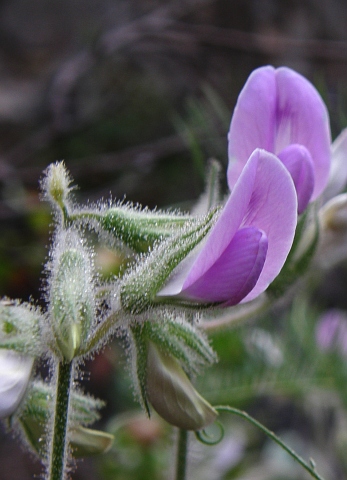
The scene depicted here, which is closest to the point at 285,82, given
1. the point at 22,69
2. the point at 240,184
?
the point at 240,184

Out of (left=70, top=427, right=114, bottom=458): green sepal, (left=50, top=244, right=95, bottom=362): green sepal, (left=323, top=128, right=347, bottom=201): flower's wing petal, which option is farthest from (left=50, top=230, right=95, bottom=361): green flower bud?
(left=323, top=128, right=347, bottom=201): flower's wing petal

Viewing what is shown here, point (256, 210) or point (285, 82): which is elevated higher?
point (285, 82)

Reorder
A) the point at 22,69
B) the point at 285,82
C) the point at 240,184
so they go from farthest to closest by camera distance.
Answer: the point at 22,69 < the point at 285,82 < the point at 240,184

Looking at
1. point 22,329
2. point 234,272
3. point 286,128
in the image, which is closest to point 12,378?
point 22,329

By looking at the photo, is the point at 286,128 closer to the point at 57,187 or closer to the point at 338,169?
the point at 338,169

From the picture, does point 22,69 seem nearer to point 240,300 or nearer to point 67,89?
point 67,89
